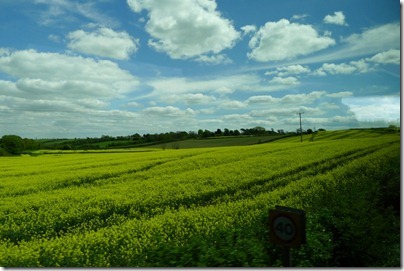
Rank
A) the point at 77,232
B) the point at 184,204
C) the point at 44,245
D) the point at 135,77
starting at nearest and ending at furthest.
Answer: the point at 44,245 < the point at 77,232 < the point at 184,204 < the point at 135,77

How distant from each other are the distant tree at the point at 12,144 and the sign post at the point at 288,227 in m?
3.49

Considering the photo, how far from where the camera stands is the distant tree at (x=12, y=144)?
5078mm

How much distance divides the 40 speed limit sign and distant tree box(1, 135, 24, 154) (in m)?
3.49

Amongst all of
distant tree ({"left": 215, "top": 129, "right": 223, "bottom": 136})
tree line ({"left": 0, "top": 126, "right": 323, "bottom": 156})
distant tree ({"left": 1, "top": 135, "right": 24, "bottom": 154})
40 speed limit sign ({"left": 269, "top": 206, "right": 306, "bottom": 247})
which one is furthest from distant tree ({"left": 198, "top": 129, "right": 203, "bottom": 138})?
distant tree ({"left": 1, "top": 135, "right": 24, "bottom": 154})

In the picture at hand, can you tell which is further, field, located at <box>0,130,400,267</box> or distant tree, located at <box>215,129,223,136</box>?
distant tree, located at <box>215,129,223,136</box>

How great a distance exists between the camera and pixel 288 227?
10.1ft

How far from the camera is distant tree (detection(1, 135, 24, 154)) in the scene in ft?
16.7

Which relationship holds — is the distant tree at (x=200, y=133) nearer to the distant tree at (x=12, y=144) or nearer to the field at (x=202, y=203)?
the field at (x=202, y=203)

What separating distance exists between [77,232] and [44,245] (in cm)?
39

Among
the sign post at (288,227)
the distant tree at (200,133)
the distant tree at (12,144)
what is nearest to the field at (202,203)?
the distant tree at (12,144)

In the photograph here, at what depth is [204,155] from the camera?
5289 mm

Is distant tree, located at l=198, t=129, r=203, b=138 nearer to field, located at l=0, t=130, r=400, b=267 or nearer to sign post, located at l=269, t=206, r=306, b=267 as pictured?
field, located at l=0, t=130, r=400, b=267

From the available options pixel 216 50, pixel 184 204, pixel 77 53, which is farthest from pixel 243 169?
pixel 77 53

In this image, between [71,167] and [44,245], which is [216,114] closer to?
[71,167]
